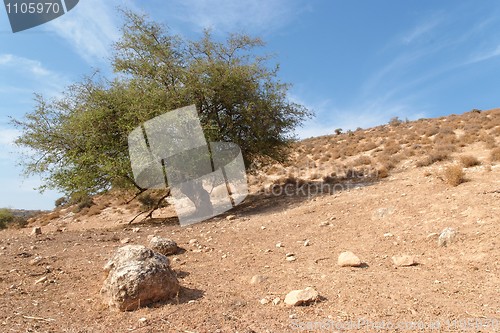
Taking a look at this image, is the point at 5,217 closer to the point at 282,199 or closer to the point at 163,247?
the point at 282,199

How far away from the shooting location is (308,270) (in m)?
5.12

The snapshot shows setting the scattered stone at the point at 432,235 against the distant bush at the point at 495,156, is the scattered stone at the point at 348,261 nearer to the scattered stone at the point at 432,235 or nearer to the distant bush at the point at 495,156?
the scattered stone at the point at 432,235

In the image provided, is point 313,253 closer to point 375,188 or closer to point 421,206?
point 421,206

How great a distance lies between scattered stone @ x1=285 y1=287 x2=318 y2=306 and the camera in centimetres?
383

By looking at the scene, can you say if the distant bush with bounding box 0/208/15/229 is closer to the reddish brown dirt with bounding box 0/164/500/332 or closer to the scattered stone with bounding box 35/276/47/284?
the reddish brown dirt with bounding box 0/164/500/332

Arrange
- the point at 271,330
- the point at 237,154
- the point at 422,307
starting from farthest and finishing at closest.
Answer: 1. the point at 237,154
2. the point at 422,307
3. the point at 271,330

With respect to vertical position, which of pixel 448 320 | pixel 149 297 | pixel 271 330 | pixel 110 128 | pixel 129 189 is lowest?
pixel 448 320

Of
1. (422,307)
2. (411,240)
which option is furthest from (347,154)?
(422,307)

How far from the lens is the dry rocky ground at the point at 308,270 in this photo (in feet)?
11.5

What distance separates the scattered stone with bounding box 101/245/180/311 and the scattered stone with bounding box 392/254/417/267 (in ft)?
11.0

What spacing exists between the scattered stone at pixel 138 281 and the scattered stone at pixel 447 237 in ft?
14.6

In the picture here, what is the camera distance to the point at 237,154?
13.5 m

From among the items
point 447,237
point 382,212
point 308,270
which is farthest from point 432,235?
point 308,270

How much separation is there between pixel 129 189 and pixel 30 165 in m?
3.62
